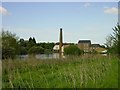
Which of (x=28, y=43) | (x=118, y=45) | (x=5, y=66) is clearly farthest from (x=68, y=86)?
(x=28, y=43)

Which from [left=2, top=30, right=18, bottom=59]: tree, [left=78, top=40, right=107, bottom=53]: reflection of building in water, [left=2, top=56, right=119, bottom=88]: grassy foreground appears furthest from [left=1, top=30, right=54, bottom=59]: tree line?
[left=78, top=40, right=107, bottom=53]: reflection of building in water

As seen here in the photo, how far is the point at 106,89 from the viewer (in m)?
7.21

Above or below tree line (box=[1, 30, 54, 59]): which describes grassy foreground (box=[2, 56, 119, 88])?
below

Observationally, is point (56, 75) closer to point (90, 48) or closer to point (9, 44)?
point (9, 44)

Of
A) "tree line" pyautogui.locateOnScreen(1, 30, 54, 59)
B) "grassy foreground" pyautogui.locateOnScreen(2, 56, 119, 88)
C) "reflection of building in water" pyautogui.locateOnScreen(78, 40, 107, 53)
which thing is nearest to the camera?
"grassy foreground" pyautogui.locateOnScreen(2, 56, 119, 88)

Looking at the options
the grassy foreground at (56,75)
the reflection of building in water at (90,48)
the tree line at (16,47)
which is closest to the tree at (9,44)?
the tree line at (16,47)

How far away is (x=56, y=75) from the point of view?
1045cm

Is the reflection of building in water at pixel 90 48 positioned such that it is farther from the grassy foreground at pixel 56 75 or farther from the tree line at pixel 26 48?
the grassy foreground at pixel 56 75

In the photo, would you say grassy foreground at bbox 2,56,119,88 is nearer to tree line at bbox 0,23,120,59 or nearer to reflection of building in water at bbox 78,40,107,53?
tree line at bbox 0,23,120,59

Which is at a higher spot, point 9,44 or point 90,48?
point 9,44

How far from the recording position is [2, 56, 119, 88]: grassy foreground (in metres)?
7.93

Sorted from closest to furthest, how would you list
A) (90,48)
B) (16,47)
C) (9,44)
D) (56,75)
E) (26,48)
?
1. (56,75)
2. (9,44)
3. (16,47)
4. (26,48)
5. (90,48)

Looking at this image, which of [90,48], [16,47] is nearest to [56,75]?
[16,47]

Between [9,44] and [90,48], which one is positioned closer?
[9,44]
